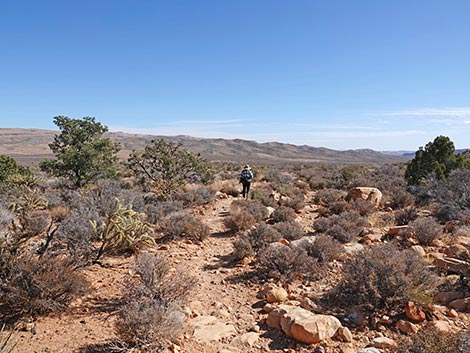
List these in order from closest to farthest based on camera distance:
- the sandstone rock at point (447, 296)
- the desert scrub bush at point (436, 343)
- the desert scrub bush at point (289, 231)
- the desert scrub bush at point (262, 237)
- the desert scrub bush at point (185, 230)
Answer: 1. the desert scrub bush at point (436, 343)
2. the sandstone rock at point (447, 296)
3. the desert scrub bush at point (262, 237)
4. the desert scrub bush at point (289, 231)
5. the desert scrub bush at point (185, 230)

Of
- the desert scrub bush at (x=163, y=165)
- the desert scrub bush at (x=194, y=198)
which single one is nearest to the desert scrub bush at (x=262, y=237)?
the desert scrub bush at (x=194, y=198)

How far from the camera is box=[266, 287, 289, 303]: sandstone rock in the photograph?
5.07 metres

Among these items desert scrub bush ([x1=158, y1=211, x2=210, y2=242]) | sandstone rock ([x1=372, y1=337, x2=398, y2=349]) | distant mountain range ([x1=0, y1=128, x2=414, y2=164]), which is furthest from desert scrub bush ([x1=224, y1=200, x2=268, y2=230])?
distant mountain range ([x1=0, y1=128, x2=414, y2=164])

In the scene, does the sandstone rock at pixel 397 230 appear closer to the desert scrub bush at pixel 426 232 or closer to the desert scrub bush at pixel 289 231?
the desert scrub bush at pixel 426 232

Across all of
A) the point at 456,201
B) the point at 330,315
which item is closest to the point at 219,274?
the point at 330,315

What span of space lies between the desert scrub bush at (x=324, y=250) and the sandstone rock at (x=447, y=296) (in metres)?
1.96

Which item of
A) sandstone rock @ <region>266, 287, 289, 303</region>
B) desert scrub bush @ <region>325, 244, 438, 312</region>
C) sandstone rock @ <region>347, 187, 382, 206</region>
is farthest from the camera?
sandstone rock @ <region>347, 187, 382, 206</region>

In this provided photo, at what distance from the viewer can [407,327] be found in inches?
159

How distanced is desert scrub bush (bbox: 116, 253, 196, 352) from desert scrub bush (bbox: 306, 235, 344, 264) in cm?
278

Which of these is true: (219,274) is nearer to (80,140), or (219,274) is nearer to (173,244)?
(173,244)

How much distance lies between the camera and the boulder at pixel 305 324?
3.93 m

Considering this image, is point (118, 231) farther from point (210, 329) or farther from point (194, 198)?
point (194, 198)

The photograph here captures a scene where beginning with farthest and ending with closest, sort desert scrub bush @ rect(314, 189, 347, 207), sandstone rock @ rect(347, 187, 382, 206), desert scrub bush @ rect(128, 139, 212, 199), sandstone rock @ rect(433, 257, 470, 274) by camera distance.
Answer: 1. desert scrub bush @ rect(314, 189, 347, 207)
2. desert scrub bush @ rect(128, 139, 212, 199)
3. sandstone rock @ rect(347, 187, 382, 206)
4. sandstone rock @ rect(433, 257, 470, 274)

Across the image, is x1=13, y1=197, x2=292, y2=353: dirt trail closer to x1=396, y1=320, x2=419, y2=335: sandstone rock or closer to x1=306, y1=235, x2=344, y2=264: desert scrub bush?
x1=306, y1=235, x2=344, y2=264: desert scrub bush
